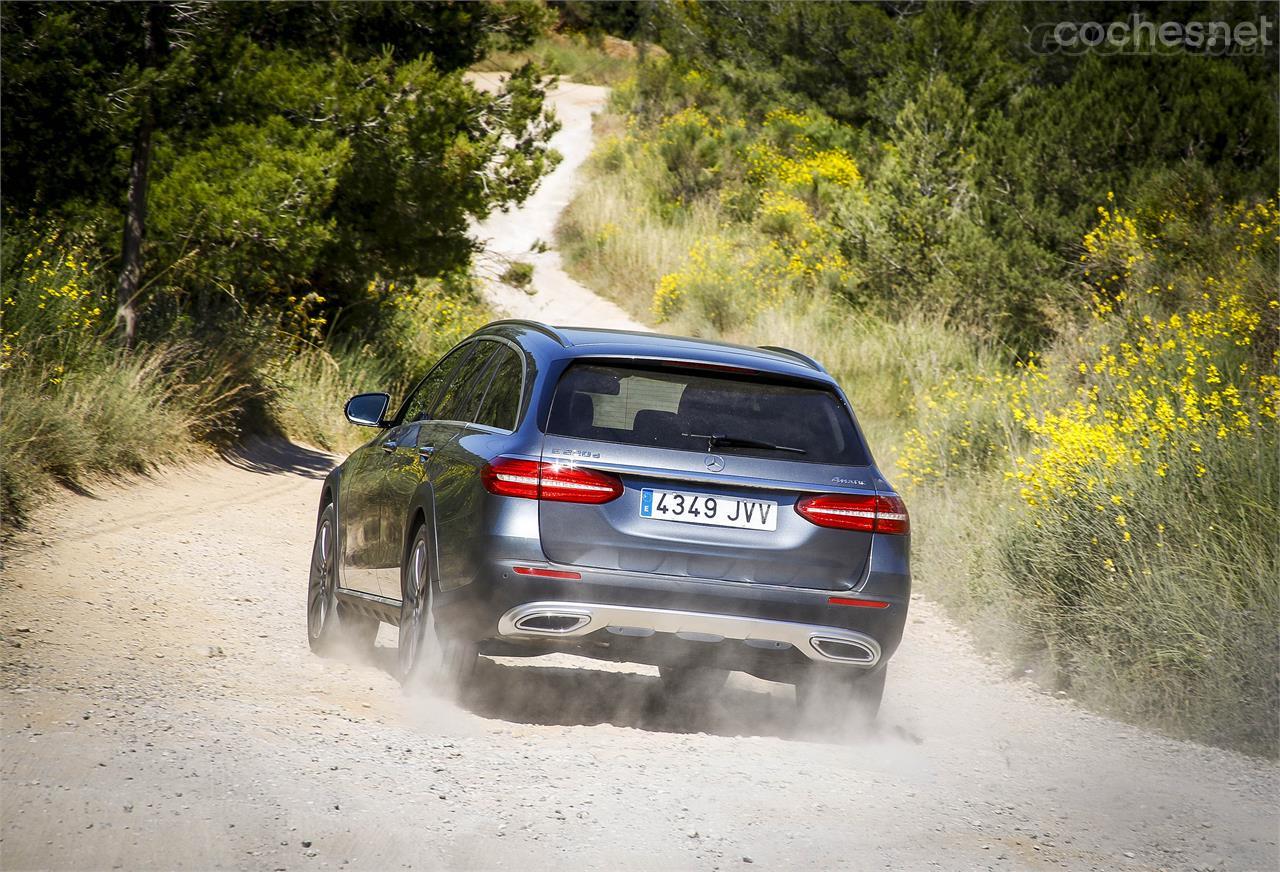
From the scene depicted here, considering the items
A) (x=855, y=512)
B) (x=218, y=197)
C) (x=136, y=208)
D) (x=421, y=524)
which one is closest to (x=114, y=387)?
(x=136, y=208)

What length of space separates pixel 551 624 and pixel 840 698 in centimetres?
141

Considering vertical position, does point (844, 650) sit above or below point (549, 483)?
below

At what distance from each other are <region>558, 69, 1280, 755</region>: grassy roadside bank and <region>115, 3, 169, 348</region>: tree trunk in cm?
721

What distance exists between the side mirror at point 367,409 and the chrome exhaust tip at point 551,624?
2025 mm

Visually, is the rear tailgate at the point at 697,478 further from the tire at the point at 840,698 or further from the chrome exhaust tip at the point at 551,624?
the tire at the point at 840,698

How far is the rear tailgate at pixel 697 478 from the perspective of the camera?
579 cm

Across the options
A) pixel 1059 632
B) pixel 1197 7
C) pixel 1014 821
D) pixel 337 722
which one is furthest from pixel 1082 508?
pixel 1197 7

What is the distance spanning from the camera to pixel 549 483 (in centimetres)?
577

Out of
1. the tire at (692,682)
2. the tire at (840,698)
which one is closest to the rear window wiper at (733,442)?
the tire at (840,698)

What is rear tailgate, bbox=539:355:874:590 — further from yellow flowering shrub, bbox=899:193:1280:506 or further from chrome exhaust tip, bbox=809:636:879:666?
yellow flowering shrub, bbox=899:193:1280:506

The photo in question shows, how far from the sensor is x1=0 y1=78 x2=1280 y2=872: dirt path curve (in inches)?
179

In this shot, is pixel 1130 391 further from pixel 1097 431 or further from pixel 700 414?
pixel 700 414

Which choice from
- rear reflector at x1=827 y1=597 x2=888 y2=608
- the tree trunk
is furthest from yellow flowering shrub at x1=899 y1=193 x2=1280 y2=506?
the tree trunk

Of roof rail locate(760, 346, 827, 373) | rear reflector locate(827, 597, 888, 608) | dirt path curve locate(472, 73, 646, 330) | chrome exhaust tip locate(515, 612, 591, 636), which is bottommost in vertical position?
dirt path curve locate(472, 73, 646, 330)
